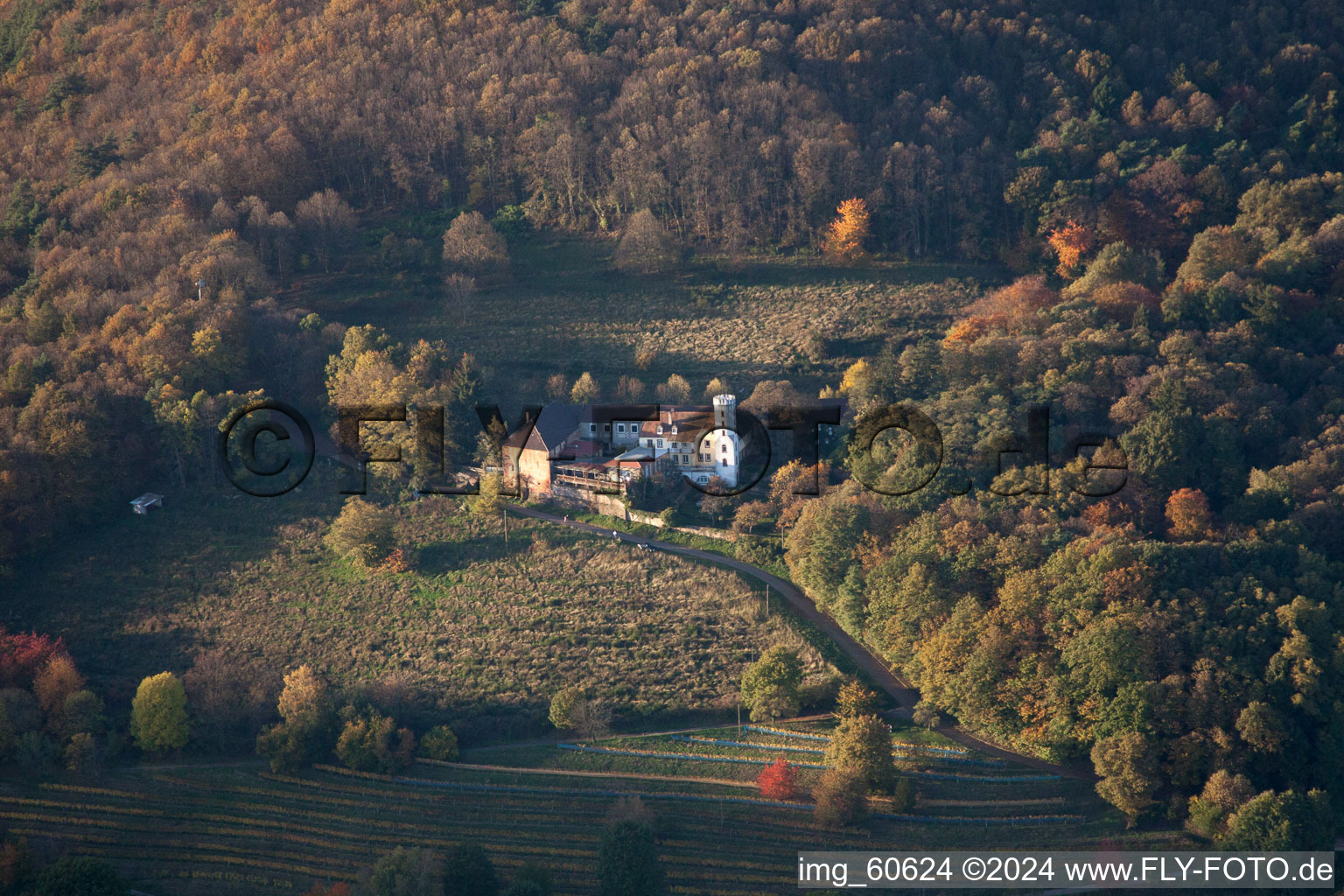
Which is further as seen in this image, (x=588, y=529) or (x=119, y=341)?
(x=119, y=341)

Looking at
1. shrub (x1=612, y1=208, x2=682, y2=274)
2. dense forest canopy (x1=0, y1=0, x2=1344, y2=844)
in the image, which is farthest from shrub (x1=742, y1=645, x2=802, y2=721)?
shrub (x1=612, y1=208, x2=682, y2=274)

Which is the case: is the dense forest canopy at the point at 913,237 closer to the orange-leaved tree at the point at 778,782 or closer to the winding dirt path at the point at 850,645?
the winding dirt path at the point at 850,645

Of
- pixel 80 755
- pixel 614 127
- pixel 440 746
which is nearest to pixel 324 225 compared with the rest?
pixel 614 127

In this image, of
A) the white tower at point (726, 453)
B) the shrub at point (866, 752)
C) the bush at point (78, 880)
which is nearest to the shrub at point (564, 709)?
the shrub at point (866, 752)

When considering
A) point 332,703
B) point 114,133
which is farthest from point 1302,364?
point 114,133

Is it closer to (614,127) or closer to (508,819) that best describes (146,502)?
(508,819)

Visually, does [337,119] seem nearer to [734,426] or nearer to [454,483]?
[454,483]

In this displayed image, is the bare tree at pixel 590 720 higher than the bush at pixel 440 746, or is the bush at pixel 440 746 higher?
the bare tree at pixel 590 720
